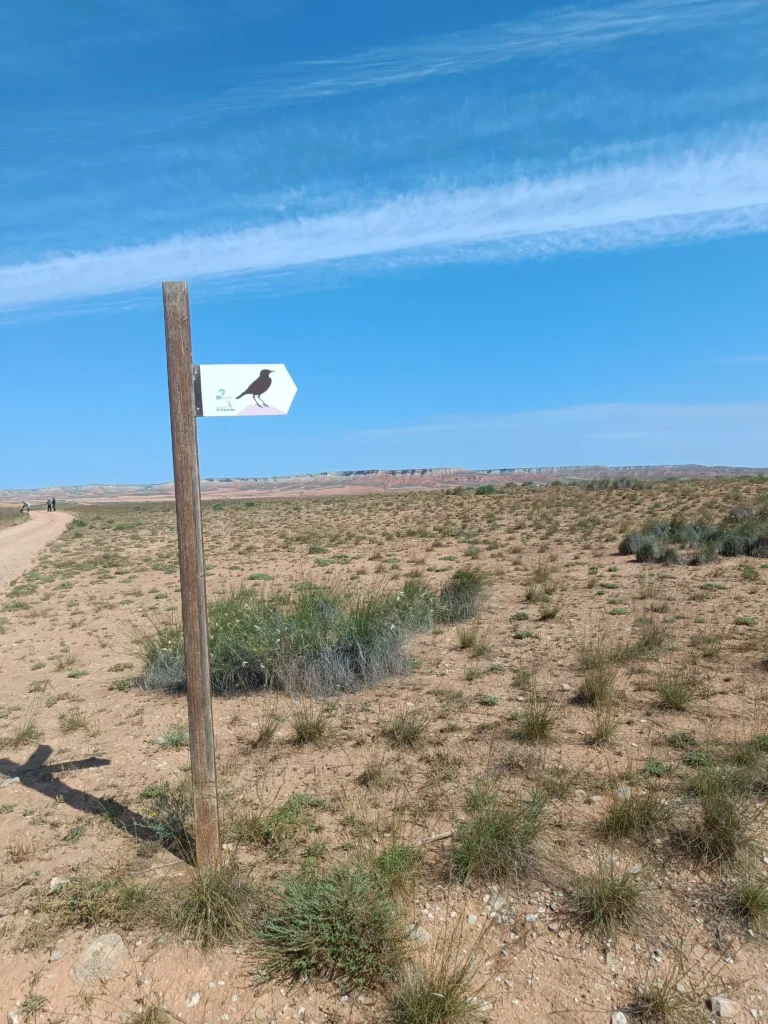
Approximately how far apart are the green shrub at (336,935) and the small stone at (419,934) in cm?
7

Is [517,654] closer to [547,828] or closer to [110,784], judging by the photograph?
[547,828]

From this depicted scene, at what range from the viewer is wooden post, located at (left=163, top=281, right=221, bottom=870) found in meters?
3.74

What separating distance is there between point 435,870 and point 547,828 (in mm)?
789

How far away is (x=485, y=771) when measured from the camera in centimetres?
513

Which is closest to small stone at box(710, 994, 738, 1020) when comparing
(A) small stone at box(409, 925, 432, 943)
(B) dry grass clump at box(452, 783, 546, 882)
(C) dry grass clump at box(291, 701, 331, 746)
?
(B) dry grass clump at box(452, 783, 546, 882)

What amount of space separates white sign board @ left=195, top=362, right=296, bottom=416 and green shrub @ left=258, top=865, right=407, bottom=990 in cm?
246

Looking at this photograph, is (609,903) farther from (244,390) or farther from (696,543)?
(696,543)

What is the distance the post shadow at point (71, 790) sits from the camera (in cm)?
463

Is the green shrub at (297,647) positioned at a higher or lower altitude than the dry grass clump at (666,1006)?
higher

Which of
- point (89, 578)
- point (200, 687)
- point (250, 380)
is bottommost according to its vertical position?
point (89, 578)

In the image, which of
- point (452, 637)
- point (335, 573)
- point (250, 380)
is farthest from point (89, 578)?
point (250, 380)

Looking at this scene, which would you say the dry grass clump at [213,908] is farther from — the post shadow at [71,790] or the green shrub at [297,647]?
the green shrub at [297,647]

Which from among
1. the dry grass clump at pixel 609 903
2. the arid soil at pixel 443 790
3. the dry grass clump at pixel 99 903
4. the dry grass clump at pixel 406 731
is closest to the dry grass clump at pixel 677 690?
the arid soil at pixel 443 790

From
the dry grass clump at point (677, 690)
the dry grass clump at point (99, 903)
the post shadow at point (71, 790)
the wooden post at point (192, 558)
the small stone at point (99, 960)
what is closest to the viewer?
the small stone at point (99, 960)
